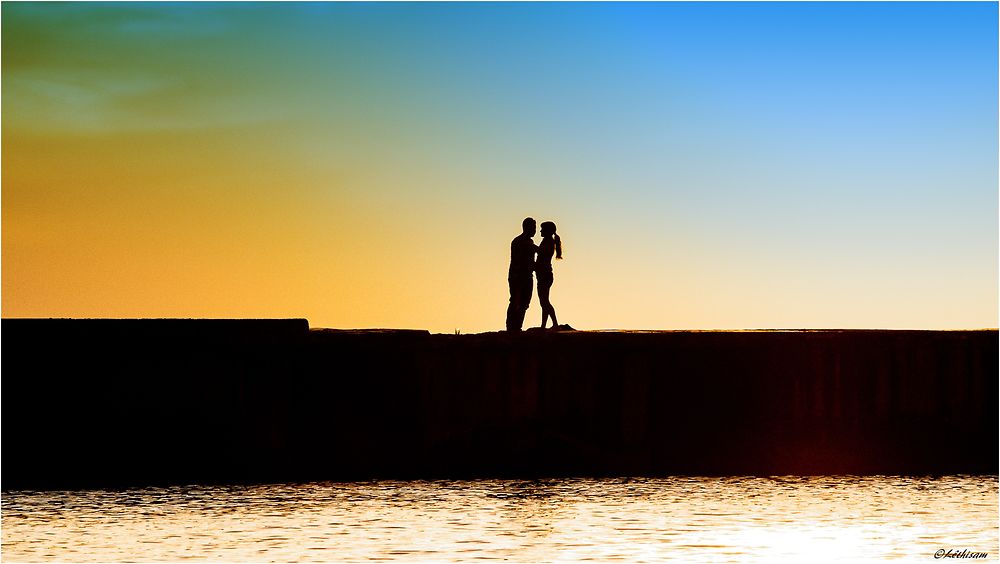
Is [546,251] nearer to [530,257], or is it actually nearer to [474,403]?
[530,257]

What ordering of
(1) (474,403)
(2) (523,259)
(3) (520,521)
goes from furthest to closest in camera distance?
(1) (474,403)
(2) (523,259)
(3) (520,521)

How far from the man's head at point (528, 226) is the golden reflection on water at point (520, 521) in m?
3.82

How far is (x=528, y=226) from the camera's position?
2784cm

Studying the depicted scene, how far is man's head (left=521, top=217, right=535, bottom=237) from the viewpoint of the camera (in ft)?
91.4

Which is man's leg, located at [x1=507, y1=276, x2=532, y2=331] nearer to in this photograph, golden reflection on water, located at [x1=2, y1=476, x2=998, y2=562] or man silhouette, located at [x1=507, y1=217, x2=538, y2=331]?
man silhouette, located at [x1=507, y1=217, x2=538, y2=331]

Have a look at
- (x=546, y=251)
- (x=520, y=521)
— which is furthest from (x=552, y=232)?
(x=520, y=521)

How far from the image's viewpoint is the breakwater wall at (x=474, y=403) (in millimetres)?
28875

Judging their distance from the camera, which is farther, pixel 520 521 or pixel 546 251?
pixel 546 251

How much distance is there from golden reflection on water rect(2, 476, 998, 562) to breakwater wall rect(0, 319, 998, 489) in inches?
16.1

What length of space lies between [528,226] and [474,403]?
123 inches

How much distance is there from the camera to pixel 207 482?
2900 cm

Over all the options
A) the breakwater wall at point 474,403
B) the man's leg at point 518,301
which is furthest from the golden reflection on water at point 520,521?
the man's leg at point 518,301

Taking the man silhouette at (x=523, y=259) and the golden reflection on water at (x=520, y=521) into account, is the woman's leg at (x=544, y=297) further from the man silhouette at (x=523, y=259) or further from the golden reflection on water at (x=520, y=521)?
the golden reflection on water at (x=520, y=521)

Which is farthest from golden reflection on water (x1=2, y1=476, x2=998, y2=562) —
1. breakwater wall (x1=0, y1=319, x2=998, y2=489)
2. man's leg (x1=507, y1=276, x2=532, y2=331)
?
man's leg (x1=507, y1=276, x2=532, y2=331)
